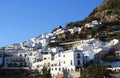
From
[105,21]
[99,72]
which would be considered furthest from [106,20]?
[99,72]

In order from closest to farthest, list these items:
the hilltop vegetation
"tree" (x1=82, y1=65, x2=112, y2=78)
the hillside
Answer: "tree" (x1=82, y1=65, x2=112, y2=78) < the hillside < the hilltop vegetation

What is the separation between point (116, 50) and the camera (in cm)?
8162

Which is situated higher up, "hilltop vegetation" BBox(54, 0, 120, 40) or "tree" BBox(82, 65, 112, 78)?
"hilltop vegetation" BBox(54, 0, 120, 40)

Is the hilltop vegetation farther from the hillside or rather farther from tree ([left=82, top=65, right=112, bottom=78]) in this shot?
tree ([left=82, top=65, right=112, bottom=78])

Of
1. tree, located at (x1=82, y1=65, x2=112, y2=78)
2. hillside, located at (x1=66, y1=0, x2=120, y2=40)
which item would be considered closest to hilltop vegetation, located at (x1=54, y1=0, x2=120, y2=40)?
hillside, located at (x1=66, y1=0, x2=120, y2=40)

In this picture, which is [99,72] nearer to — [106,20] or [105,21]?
[105,21]

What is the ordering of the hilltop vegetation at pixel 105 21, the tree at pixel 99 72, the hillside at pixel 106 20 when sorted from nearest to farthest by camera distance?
the tree at pixel 99 72, the hillside at pixel 106 20, the hilltop vegetation at pixel 105 21

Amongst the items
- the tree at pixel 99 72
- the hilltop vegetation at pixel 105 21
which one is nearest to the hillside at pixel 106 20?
the hilltop vegetation at pixel 105 21

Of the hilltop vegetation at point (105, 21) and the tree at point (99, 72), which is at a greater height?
the hilltop vegetation at point (105, 21)

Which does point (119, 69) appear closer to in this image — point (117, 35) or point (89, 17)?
point (117, 35)

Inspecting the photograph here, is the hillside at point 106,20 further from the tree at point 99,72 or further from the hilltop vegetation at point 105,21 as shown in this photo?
the tree at point 99,72

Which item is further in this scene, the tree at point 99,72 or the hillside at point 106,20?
the hillside at point 106,20

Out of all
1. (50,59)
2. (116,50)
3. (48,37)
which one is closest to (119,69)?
(116,50)

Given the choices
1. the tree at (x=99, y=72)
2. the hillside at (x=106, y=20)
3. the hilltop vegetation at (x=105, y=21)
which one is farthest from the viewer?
the hilltop vegetation at (x=105, y=21)
